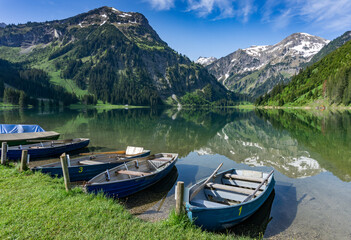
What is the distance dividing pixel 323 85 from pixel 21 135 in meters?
180

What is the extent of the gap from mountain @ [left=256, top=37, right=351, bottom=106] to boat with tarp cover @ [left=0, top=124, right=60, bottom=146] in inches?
5945

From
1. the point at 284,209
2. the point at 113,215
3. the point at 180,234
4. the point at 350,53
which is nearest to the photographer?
the point at 180,234

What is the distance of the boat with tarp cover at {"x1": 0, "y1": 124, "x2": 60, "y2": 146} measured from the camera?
26703 millimetres

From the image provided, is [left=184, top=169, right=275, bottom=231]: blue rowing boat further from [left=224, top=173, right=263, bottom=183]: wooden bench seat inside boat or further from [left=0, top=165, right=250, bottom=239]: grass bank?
[left=0, top=165, right=250, bottom=239]: grass bank

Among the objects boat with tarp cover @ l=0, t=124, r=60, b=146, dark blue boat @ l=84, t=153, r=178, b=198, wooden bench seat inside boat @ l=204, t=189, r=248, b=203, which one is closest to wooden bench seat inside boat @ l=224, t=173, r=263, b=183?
wooden bench seat inside boat @ l=204, t=189, r=248, b=203

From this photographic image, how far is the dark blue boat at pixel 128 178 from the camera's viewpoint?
512 inches

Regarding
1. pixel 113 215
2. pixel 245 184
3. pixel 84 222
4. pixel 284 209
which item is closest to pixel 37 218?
pixel 84 222

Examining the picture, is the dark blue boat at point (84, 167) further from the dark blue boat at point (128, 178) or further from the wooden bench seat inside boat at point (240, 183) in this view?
the wooden bench seat inside boat at point (240, 183)

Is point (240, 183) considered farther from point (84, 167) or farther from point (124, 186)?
point (84, 167)

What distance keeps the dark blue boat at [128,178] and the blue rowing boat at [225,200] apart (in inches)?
195

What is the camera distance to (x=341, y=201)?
14.5m

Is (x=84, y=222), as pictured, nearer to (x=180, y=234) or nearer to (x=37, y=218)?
(x=37, y=218)

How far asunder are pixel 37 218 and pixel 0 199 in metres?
3.78

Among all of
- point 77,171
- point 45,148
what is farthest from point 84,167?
point 45,148
